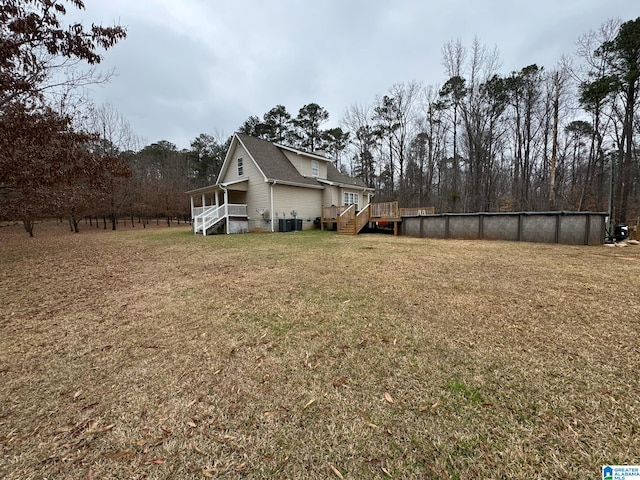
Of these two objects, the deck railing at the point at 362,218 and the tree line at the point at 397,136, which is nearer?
the tree line at the point at 397,136

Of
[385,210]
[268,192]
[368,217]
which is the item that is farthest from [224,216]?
[385,210]

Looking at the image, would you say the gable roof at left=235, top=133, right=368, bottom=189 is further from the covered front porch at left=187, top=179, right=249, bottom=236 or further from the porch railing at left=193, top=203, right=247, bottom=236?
the porch railing at left=193, top=203, right=247, bottom=236

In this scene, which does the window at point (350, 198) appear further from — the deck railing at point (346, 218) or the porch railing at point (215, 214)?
the porch railing at point (215, 214)

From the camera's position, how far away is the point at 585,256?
7418 millimetres

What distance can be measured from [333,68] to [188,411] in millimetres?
25482

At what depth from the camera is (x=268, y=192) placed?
1655 cm

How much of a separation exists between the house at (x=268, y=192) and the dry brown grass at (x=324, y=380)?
11662 mm

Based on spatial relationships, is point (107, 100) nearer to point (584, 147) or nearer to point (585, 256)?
point (585, 256)

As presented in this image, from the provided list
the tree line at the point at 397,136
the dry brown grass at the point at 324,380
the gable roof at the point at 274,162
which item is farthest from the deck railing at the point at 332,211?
the dry brown grass at the point at 324,380

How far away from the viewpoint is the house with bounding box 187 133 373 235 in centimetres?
1628

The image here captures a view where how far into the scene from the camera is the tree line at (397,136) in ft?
20.5

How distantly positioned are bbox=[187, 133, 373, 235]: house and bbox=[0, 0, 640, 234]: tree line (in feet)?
16.4

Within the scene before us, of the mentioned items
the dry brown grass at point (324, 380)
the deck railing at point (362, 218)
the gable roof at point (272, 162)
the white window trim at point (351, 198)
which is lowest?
the dry brown grass at point (324, 380)

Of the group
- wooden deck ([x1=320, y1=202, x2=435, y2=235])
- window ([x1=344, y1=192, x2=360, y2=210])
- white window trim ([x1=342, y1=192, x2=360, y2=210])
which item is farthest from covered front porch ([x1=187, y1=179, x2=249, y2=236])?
window ([x1=344, y1=192, x2=360, y2=210])
